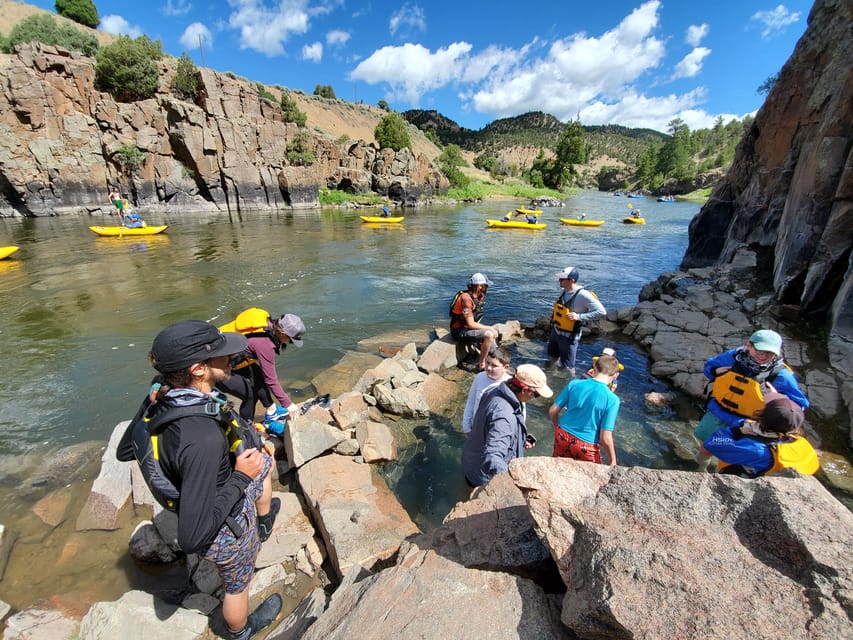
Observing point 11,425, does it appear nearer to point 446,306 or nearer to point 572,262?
point 446,306

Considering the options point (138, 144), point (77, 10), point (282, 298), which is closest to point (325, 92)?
point (77, 10)

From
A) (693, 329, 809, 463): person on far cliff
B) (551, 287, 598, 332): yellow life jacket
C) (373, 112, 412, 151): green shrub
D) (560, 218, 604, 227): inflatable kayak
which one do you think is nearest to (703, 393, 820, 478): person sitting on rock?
(693, 329, 809, 463): person on far cliff

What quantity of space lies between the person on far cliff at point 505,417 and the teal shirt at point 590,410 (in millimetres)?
605

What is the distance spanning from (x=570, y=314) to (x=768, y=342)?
114 inches

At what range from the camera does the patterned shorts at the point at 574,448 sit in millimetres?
3830

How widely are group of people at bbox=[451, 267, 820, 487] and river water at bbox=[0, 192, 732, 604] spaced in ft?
4.26

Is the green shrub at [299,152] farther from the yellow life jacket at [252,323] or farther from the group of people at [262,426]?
the yellow life jacket at [252,323]

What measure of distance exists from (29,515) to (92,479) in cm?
60

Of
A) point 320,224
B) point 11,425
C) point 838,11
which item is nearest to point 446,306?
point 11,425

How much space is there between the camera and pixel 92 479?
464cm

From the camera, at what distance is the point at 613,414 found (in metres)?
3.75

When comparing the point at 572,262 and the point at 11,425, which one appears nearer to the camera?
the point at 11,425

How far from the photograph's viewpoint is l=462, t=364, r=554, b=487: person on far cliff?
11.1ft

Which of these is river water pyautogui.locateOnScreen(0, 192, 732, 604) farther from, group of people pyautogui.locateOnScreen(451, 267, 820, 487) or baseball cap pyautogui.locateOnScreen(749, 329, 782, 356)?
baseball cap pyautogui.locateOnScreen(749, 329, 782, 356)
